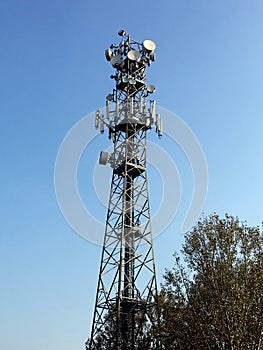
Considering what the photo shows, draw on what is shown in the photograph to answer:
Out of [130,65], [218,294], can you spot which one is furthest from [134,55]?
[218,294]

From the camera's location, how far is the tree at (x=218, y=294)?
53.8ft

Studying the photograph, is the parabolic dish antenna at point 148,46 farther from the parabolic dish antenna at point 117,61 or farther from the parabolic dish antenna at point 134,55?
the parabolic dish antenna at point 117,61

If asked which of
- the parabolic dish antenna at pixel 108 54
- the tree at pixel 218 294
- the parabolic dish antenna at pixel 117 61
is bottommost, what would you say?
the tree at pixel 218 294

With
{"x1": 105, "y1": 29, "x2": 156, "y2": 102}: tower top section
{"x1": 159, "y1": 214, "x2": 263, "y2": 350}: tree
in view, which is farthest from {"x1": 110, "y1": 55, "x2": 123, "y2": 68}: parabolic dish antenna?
{"x1": 159, "y1": 214, "x2": 263, "y2": 350}: tree

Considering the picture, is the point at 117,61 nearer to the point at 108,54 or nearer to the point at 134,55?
the point at 108,54

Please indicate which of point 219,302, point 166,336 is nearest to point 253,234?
point 219,302

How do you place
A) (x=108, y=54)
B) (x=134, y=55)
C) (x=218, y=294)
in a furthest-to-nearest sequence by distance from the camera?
(x=108, y=54) < (x=134, y=55) < (x=218, y=294)

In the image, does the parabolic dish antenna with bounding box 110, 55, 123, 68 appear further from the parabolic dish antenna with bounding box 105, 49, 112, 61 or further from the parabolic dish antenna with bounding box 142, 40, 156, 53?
the parabolic dish antenna with bounding box 142, 40, 156, 53

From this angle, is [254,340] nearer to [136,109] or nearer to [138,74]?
[136,109]

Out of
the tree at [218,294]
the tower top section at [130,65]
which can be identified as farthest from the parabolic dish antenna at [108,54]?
the tree at [218,294]

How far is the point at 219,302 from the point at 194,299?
1.42 metres

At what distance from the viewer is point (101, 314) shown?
73.5 ft

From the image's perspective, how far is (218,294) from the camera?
17.0 meters

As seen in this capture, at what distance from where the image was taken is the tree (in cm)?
1641
